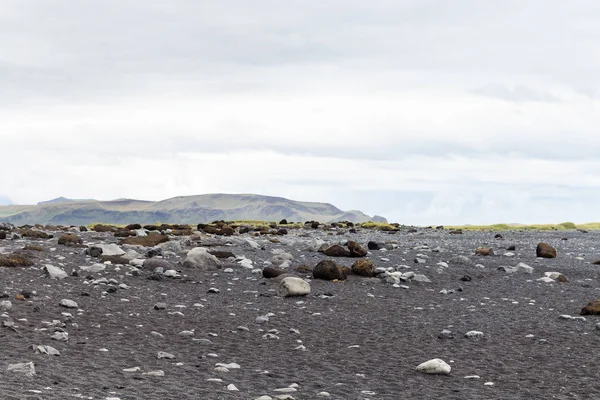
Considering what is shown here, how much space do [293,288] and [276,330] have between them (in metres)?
2.95

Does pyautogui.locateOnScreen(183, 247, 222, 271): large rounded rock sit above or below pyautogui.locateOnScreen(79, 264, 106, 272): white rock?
above

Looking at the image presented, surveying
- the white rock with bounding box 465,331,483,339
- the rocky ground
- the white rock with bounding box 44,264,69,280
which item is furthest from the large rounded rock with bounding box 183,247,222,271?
the white rock with bounding box 465,331,483,339

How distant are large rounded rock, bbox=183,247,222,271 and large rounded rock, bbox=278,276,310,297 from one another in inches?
135

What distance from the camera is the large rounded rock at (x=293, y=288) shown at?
13820 mm

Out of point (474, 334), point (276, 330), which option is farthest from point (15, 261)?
point (474, 334)

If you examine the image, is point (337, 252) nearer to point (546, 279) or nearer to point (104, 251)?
point (546, 279)

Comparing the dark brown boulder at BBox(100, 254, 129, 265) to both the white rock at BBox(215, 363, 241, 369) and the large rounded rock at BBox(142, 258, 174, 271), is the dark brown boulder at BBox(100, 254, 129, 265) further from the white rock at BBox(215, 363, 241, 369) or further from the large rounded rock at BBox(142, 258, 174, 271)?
the white rock at BBox(215, 363, 241, 369)

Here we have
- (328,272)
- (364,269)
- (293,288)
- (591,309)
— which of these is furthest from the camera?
(364,269)

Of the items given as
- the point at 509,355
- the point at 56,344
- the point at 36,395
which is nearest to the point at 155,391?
the point at 36,395

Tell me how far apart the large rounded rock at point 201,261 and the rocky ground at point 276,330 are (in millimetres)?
40

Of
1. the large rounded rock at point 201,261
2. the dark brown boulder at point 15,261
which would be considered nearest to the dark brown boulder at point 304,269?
the large rounded rock at point 201,261

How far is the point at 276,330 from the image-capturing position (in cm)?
1091

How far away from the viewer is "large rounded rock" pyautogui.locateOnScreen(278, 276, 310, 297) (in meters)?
13.8

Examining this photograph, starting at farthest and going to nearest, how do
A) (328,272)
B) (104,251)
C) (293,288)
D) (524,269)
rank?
1. (524,269)
2. (104,251)
3. (328,272)
4. (293,288)
